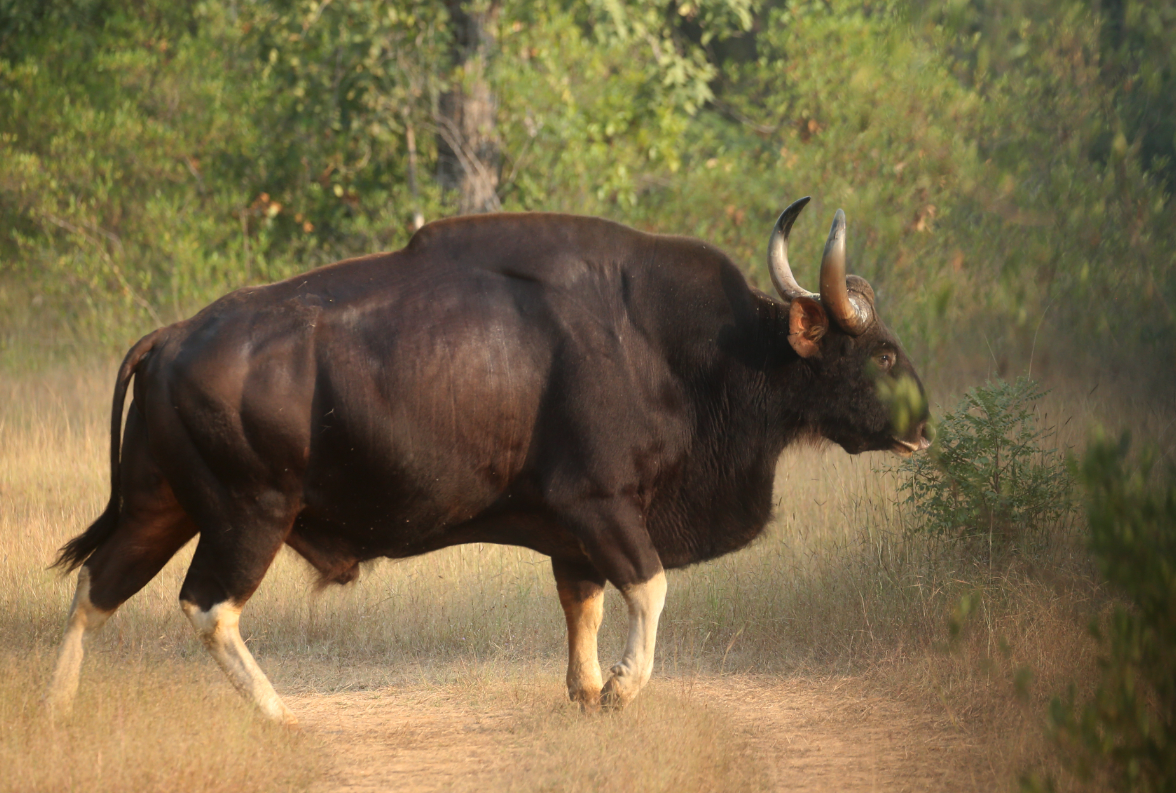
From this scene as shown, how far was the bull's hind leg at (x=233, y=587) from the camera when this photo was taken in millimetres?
4875

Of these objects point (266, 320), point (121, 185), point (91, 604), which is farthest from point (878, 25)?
point (121, 185)

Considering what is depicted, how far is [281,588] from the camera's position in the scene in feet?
23.7

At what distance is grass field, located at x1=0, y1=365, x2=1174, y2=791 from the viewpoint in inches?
182

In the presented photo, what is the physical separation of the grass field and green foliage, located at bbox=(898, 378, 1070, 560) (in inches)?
6.2

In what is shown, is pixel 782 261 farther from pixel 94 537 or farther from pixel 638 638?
pixel 94 537

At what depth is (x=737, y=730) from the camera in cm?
541

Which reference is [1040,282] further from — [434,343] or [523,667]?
[523,667]

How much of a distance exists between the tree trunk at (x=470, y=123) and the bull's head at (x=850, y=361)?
317 inches

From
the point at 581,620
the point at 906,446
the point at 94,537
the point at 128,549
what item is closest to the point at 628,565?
the point at 581,620

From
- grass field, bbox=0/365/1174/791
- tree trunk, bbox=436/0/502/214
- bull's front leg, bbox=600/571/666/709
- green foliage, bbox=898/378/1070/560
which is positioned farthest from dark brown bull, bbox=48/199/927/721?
tree trunk, bbox=436/0/502/214

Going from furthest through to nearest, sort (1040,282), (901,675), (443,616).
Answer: (443,616)
(901,675)
(1040,282)

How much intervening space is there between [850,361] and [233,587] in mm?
2813

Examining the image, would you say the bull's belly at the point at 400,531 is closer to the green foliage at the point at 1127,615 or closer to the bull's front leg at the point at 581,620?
the bull's front leg at the point at 581,620

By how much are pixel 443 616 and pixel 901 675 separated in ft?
8.37
